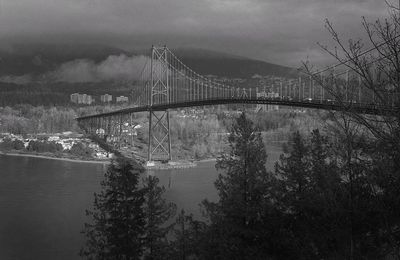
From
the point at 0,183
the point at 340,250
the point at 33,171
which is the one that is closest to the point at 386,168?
the point at 340,250

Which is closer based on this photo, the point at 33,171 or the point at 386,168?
the point at 386,168

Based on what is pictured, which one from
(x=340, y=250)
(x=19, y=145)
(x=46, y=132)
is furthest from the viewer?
(x=46, y=132)

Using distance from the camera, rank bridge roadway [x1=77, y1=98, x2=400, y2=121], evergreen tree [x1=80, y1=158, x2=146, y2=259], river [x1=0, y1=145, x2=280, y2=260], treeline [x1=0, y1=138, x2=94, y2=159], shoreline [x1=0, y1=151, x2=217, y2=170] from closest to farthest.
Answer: bridge roadway [x1=77, y1=98, x2=400, y2=121]
evergreen tree [x1=80, y1=158, x2=146, y2=259]
river [x1=0, y1=145, x2=280, y2=260]
shoreline [x1=0, y1=151, x2=217, y2=170]
treeline [x1=0, y1=138, x2=94, y2=159]

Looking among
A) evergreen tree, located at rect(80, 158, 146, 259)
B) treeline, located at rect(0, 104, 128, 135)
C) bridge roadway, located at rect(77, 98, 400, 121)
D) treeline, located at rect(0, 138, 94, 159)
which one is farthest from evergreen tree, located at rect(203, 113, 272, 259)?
treeline, located at rect(0, 104, 128, 135)

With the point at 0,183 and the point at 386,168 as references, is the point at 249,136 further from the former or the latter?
the point at 0,183

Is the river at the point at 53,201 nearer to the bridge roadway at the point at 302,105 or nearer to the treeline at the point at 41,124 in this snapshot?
the bridge roadway at the point at 302,105

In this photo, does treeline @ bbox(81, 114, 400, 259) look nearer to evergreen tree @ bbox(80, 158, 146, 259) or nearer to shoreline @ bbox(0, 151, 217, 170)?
evergreen tree @ bbox(80, 158, 146, 259)

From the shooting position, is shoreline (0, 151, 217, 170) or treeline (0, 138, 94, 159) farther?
treeline (0, 138, 94, 159)

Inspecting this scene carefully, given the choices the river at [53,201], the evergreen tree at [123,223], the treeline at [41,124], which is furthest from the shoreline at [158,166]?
the evergreen tree at [123,223]
